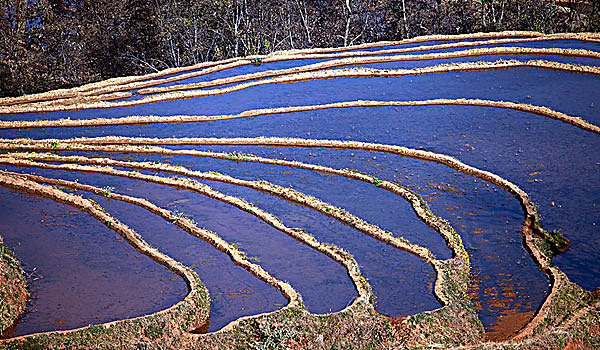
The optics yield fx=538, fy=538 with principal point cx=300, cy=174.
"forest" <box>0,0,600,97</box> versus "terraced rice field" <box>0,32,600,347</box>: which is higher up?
"forest" <box>0,0,600,97</box>

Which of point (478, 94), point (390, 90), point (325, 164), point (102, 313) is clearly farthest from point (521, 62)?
point (102, 313)

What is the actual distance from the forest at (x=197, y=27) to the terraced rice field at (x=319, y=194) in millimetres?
1658

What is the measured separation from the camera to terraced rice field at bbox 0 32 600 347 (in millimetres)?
6051

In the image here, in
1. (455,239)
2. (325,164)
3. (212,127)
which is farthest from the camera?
(212,127)

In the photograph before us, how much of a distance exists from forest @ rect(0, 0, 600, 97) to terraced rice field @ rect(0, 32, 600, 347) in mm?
1658

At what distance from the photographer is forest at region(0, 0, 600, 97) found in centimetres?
1314

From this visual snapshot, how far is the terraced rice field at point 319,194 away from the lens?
6.05 m

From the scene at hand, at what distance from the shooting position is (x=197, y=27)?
1415 centimetres

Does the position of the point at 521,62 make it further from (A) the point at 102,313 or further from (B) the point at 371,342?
(A) the point at 102,313

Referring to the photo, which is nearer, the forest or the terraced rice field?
the terraced rice field

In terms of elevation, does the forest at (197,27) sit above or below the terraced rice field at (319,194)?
above

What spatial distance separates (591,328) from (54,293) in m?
5.99

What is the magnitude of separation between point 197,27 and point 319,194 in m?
7.64

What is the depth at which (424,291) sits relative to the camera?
6.43m
